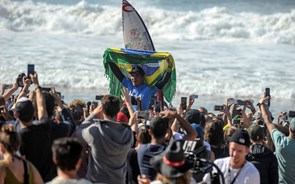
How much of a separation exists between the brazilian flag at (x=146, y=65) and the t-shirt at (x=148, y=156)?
16.7ft

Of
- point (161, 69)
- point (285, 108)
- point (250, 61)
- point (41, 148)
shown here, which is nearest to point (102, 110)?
point (41, 148)

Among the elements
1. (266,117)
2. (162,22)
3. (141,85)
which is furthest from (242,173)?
(162,22)

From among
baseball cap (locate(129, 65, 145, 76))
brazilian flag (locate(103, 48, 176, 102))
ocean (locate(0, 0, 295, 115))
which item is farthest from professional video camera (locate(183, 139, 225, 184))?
ocean (locate(0, 0, 295, 115))

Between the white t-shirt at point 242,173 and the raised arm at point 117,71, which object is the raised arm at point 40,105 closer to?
the white t-shirt at point 242,173

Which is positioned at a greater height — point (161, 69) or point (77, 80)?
point (161, 69)

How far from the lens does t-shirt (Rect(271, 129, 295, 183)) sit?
6.73 metres

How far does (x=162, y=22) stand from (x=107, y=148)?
79.0 feet

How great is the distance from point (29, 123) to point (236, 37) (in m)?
22.5

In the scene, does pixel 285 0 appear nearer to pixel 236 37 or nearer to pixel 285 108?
pixel 236 37

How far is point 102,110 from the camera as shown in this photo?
642 cm

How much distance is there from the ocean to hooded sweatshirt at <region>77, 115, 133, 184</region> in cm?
1060

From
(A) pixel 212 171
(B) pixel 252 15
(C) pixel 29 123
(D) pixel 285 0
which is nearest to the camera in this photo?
(A) pixel 212 171

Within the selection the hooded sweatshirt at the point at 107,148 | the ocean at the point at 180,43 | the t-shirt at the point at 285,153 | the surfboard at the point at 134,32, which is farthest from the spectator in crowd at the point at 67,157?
the ocean at the point at 180,43

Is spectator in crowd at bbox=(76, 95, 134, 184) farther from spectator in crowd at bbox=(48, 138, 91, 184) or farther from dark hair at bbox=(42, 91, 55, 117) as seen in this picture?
spectator in crowd at bbox=(48, 138, 91, 184)
